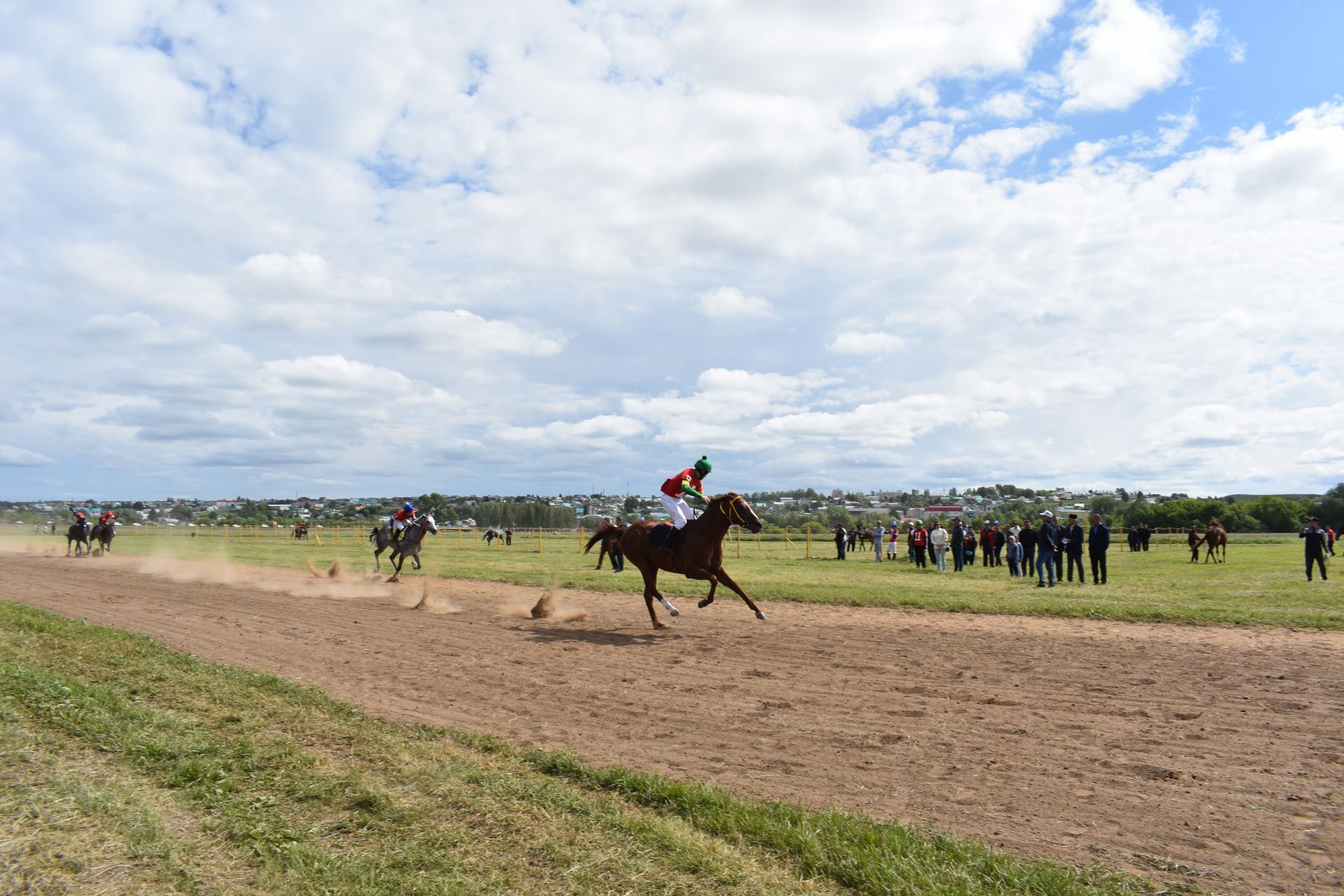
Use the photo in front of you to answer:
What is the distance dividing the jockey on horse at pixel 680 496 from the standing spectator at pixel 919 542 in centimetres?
1874

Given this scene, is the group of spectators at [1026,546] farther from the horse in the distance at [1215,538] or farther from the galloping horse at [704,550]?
the galloping horse at [704,550]

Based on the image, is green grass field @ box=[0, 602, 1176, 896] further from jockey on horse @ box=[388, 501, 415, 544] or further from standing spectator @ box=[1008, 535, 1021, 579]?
standing spectator @ box=[1008, 535, 1021, 579]

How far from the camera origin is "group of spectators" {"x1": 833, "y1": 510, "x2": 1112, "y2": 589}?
22.6 meters

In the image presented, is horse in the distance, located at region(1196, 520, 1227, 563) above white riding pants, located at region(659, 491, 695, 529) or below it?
below

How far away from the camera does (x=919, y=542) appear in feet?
103

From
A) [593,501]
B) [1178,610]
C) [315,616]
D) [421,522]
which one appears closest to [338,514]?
[593,501]

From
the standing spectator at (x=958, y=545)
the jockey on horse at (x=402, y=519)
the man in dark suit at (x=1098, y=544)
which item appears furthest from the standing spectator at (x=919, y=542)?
the jockey on horse at (x=402, y=519)

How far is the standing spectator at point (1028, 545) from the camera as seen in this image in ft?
81.3

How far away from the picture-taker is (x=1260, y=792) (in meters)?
5.95

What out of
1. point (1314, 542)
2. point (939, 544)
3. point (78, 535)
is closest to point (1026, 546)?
point (939, 544)

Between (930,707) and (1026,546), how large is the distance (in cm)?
1861

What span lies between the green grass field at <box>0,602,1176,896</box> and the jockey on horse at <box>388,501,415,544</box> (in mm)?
17520

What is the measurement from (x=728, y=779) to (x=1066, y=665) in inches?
260

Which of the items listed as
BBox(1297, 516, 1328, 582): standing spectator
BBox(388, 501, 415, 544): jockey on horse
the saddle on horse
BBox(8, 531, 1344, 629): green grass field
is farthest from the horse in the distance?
BBox(388, 501, 415, 544): jockey on horse
